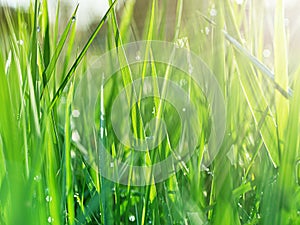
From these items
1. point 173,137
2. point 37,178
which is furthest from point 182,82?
point 37,178

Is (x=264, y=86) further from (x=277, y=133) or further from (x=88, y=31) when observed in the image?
(x=88, y=31)

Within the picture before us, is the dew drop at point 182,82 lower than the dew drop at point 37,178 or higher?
higher

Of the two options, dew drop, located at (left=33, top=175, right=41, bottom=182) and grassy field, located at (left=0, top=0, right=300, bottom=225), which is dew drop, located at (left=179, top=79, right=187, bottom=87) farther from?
dew drop, located at (left=33, top=175, right=41, bottom=182)

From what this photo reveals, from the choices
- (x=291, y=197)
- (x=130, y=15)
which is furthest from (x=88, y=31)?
(x=291, y=197)

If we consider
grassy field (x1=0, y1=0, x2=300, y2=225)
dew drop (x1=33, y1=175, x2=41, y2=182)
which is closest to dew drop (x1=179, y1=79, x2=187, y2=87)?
grassy field (x1=0, y1=0, x2=300, y2=225)

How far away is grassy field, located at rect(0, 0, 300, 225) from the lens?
0.29m

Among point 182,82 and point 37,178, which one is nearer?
point 37,178

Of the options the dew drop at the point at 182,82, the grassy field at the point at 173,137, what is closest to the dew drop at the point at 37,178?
the grassy field at the point at 173,137

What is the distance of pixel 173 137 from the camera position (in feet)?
1.33

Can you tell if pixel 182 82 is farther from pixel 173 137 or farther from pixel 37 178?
pixel 37 178

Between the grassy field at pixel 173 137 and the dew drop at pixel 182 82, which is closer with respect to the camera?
the grassy field at pixel 173 137

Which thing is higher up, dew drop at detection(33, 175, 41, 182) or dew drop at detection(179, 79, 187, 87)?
dew drop at detection(179, 79, 187, 87)

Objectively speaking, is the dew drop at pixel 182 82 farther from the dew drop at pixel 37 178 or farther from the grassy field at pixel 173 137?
the dew drop at pixel 37 178

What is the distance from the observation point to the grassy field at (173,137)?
0.94 feet
